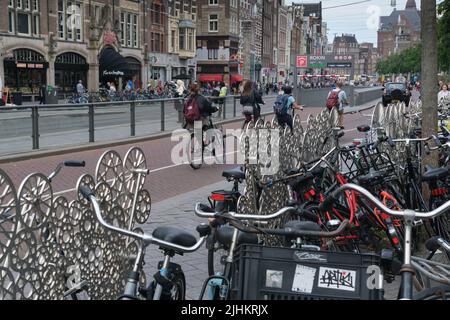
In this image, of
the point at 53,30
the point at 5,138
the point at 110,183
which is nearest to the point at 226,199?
the point at 110,183

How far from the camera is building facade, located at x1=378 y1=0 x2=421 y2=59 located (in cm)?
16175

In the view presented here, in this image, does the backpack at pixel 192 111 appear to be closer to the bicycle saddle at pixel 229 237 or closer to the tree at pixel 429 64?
the tree at pixel 429 64

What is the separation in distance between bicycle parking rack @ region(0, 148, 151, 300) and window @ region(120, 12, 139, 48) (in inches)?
1773

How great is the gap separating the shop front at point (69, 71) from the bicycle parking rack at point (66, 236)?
3745cm

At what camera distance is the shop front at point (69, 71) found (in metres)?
40.4

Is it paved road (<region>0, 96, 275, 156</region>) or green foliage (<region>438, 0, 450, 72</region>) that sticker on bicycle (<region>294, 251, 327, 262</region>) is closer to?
paved road (<region>0, 96, 275, 156</region>)

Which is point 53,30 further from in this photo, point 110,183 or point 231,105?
point 110,183

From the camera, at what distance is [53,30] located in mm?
39156

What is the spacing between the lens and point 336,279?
2680 mm

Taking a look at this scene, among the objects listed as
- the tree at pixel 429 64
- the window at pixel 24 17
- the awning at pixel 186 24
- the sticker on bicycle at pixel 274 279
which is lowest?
the sticker on bicycle at pixel 274 279

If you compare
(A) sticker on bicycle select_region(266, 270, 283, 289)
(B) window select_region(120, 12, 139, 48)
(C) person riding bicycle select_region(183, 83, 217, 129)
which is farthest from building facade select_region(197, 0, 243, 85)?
(A) sticker on bicycle select_region(266, 270, 283, 289)

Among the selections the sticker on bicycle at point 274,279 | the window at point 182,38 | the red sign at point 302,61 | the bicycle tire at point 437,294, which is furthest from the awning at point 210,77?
the bicycle tire at point 437,294

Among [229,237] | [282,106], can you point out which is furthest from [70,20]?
[229,237]
